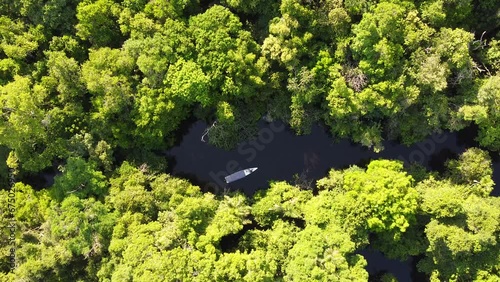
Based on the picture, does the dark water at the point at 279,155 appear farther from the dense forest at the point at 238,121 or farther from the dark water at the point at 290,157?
the dense forest at the point at 238,121

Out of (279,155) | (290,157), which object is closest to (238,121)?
(279,155)

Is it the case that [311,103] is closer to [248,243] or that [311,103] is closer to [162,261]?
[248,243]

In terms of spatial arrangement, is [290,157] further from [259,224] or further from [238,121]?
[259,224]

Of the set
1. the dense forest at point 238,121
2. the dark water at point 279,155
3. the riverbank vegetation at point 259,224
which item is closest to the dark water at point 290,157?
the dark water at point 279,155

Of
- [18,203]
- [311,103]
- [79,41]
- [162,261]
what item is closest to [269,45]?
[311,103]

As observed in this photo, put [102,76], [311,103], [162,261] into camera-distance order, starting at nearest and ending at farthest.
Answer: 1. [162,261]
2. [102,76]
3. [311,103]

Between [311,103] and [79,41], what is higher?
[79,41]

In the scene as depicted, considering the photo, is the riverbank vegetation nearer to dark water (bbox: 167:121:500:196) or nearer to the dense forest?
the dense forest
